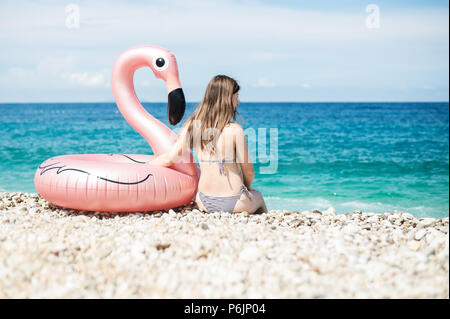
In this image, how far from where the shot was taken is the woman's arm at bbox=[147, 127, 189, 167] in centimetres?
416

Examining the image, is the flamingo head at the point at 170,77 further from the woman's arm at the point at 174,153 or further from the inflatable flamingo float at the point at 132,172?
the woman's arm at the point at 174,153

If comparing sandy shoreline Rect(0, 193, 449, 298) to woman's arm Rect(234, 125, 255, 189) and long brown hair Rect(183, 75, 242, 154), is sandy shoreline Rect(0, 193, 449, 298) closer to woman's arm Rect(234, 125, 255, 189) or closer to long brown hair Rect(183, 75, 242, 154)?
woman's arm Rect(234, 125, 255, 189)

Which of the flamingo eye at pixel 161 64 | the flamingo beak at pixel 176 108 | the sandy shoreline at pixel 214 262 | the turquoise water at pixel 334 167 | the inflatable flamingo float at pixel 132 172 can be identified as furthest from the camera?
the turquoise water at pixel 334 167

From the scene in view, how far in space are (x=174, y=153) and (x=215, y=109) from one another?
25.1 inches

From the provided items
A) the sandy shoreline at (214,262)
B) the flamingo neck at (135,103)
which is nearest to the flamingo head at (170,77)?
the flamingo neck at (135,103)

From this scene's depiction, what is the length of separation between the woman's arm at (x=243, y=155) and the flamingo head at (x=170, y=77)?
0.80 m

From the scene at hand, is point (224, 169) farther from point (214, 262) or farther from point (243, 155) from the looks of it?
point (214, 262)

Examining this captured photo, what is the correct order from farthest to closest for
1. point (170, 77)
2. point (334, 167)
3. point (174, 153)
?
point (334, 167)
point (170, 77)
point (174, 153)

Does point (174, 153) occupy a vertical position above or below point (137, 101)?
below

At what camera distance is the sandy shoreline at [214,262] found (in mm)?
2416

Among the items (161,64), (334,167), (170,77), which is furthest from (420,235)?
(334,167)

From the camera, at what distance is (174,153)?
14.1 feet

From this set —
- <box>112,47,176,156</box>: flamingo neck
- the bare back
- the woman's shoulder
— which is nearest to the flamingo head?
<box>112,47,176,156</box>: flamingo neck
